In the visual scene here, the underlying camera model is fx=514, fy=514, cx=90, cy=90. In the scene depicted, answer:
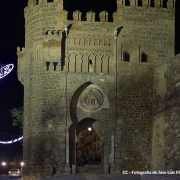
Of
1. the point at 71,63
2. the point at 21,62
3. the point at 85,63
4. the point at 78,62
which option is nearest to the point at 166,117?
the point at 85,63

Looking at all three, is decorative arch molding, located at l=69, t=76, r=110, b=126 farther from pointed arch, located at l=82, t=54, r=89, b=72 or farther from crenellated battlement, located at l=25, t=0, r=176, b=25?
crenellated battlement, located at l=25, t=0, r=176, b=25

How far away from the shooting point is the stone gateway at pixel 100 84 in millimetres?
24766

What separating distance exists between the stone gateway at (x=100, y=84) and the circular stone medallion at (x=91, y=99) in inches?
1.9

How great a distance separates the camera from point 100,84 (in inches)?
1001

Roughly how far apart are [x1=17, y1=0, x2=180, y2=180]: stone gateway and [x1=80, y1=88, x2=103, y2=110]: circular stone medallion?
5cm

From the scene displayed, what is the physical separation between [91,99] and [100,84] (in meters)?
0.87

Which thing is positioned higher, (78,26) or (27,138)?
(78,26)

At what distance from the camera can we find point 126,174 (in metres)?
24.2

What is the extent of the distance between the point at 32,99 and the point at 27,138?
6.44 feet

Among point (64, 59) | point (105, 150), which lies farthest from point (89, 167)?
point (64, 59)

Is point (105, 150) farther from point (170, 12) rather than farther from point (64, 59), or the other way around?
point (170, 12)

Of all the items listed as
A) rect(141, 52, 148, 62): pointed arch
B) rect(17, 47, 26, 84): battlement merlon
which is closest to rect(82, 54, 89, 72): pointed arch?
rect(141, 52, 148, 62): pointed arch

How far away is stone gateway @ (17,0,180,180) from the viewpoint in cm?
2477

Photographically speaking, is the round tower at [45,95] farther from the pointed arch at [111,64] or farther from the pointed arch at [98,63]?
the pointed arch at [111,64]
